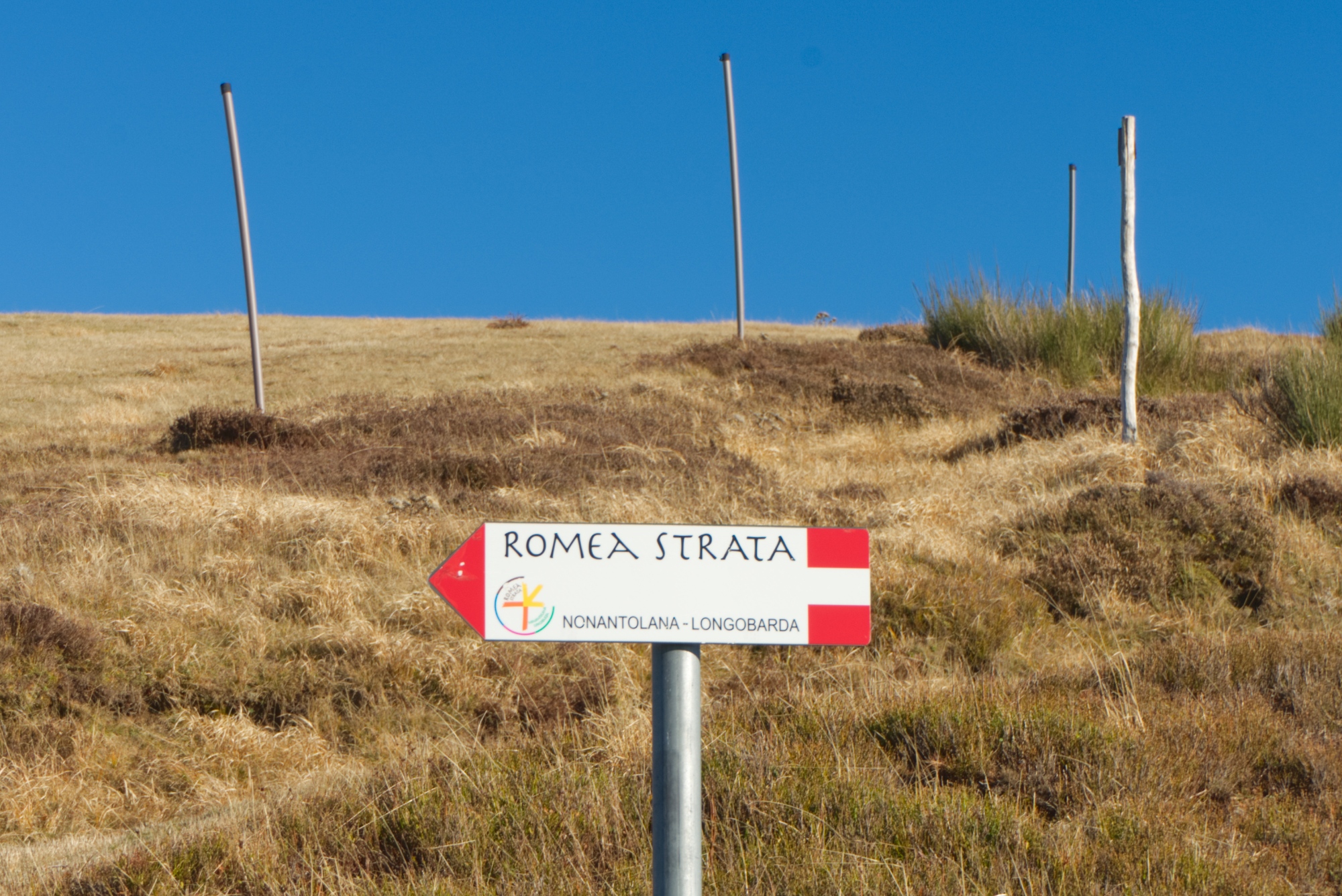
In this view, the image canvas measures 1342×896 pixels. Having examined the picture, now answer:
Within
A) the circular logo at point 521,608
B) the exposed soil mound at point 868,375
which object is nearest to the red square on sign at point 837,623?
the circular logo at point 521,608

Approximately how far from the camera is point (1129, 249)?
43.3 feet

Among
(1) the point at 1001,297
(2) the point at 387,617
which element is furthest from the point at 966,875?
(1) the point at 1001,297

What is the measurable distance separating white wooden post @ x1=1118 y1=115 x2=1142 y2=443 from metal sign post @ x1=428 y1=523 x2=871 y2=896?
11273mm

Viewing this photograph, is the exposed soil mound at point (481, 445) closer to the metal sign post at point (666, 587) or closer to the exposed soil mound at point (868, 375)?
the exposed soil mound at point (868, 375)

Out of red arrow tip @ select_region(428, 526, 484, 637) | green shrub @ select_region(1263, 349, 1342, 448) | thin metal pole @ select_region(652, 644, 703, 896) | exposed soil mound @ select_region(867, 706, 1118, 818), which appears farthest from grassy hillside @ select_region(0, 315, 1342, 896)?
red arrow tip @ select_region(428, 526, 484, 637)

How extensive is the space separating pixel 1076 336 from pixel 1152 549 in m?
13.2

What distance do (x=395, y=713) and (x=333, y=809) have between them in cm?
208

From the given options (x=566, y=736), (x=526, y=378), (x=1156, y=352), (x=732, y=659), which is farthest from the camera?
(x=1156, y=352)

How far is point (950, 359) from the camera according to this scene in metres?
20.7

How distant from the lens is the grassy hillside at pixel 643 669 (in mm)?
3592

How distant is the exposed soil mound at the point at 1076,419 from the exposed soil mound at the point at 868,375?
2.36 metres

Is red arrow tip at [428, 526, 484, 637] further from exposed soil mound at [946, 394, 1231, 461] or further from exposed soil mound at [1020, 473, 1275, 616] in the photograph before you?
exposed soil mound at [946, 394, 1231, 461]

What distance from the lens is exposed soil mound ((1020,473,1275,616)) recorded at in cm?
782

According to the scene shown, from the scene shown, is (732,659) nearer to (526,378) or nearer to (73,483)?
(73,483)
